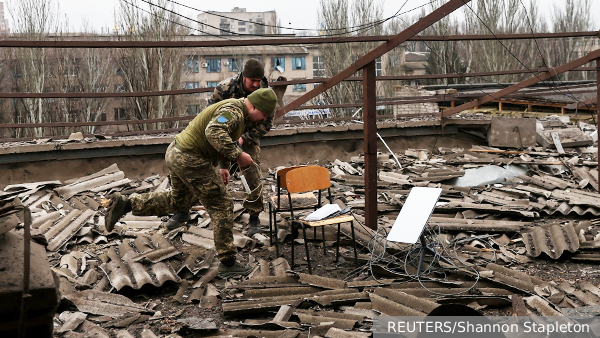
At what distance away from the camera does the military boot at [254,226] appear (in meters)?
7.12

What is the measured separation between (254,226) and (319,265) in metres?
1.37

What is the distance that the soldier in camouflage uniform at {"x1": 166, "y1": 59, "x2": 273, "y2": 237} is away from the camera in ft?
21.4

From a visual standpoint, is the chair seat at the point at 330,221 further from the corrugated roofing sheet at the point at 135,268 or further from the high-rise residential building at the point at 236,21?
the high-rise residential building at the point at 236,21

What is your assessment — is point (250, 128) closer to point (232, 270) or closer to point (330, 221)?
point (330, 221)

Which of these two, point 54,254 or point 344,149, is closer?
point 54,254

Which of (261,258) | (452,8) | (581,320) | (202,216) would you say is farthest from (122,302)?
(452,8)

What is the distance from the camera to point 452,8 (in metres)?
6.66

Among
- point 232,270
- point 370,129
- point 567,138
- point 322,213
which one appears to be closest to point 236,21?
point 567,138

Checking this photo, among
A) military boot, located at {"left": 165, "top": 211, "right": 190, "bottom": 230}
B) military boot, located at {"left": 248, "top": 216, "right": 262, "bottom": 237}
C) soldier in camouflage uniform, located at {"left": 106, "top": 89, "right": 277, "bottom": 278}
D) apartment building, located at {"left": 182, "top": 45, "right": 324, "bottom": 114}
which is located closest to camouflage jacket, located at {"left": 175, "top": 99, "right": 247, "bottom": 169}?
soldier in camouflage uniform, located at {"left": 106, "top": 89, "right": 277, "bottom": 278}

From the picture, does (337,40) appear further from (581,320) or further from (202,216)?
(581,320)

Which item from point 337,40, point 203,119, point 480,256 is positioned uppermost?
point 337,40

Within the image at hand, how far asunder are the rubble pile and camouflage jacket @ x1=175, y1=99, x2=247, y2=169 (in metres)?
1.29

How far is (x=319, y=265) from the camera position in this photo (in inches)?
243

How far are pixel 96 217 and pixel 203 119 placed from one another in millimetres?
3361
